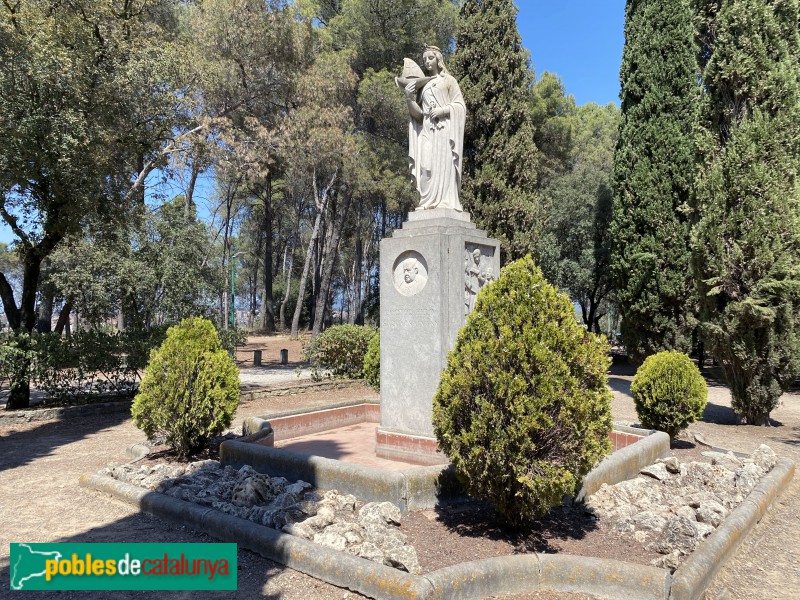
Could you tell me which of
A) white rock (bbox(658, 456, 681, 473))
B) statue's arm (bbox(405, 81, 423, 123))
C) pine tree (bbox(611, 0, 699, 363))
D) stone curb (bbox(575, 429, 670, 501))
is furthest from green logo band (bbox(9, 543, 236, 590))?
pine tree (bbox(611, 0, 699, 363))

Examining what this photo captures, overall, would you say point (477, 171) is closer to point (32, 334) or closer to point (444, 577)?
point (32, 334)

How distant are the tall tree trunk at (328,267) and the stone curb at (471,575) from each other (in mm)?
21074

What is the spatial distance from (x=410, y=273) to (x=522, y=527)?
9.66ft

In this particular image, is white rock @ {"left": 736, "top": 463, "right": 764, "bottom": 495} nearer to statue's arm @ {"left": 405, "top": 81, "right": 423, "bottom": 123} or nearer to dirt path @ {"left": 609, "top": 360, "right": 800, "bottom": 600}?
dirt path @ {"left": 609, "top": 360, "right": 800, "bottom": 600}

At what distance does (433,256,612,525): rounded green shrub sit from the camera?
375 cm

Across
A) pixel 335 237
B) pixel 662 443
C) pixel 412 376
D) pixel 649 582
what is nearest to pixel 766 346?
pixel 662 443

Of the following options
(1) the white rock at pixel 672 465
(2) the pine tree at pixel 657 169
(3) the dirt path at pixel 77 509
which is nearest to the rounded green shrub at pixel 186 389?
(3) the dirt path at pixel 77 509

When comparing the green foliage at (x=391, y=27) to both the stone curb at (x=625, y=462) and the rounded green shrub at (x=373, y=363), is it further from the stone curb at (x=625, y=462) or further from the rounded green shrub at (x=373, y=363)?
the stone curb at (x=625, y=462)

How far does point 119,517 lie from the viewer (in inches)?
193

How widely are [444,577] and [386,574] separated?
1.16ft

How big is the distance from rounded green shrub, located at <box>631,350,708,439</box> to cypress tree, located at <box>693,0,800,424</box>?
3.23 meters

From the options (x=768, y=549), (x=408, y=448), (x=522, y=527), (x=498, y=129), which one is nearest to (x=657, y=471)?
(x=768, y=549)

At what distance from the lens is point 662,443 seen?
659 centimetres

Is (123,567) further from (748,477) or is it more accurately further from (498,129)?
(498,129)
